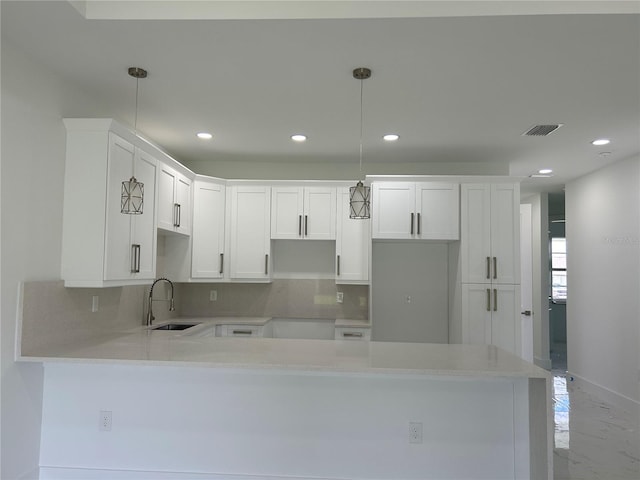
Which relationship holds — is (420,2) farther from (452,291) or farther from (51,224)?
(452,291)

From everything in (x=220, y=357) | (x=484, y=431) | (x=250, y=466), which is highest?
(x=220, y=357)

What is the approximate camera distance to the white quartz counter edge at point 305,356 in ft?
8.29

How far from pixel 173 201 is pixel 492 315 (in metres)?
3.34

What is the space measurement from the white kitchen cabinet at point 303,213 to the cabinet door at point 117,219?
1.94 m

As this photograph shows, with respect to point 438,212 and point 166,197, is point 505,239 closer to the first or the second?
point 438,212

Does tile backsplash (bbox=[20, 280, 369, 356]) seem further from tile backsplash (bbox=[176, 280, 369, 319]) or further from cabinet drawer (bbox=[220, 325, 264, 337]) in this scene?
cabinet drawer (bbox=[220, 325, 264, 337])

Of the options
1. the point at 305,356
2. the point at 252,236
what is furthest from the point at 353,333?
the point at 305,356

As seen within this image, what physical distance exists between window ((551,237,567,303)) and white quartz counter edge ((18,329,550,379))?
23.2ft

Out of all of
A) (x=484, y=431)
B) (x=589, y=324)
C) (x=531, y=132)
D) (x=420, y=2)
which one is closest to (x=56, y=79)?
(x=420, y=2)

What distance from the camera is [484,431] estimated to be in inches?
112

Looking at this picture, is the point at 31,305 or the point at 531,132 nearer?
the point at 31,305

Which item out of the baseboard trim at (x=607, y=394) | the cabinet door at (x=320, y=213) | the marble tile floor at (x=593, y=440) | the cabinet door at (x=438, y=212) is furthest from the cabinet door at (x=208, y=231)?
the baseboard trim at (x=607, y=394)

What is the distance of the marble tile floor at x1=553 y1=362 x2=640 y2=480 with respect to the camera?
3391mm

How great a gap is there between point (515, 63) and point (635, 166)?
3.04m
